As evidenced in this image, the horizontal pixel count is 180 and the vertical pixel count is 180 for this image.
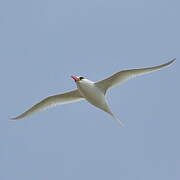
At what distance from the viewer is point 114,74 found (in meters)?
27.4

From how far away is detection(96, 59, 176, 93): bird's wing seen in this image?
26336 millimetres

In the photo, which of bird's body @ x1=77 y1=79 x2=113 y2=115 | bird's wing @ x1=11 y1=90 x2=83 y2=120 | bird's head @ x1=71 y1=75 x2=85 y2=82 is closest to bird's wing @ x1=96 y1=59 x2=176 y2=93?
bird's body @ x1=77 y1=79 x2=113 y2=115

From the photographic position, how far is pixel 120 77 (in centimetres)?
2744

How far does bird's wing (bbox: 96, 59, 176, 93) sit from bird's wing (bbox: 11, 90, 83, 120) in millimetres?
1623

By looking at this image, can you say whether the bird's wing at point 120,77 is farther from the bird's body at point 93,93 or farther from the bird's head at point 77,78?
the bird's head at point 77,78

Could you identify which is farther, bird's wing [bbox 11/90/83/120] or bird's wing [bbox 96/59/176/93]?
bird's wing [bbox 11/90/83/120]

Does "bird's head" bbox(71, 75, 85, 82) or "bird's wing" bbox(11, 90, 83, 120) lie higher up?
"bird's head" bbox(71, 75, 85, 82)

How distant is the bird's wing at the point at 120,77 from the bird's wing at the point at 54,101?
1623 mm

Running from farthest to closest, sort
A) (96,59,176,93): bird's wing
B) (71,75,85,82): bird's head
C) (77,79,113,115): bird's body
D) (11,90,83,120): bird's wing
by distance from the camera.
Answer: (11,90,83,120): bird's wing < (71,75,85,82): bird's head < (77,79,113,115): bird's body < (96,59,176,93): bird's wing

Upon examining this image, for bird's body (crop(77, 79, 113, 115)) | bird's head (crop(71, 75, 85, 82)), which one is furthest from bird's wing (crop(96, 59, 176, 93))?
bird's head (crop(71, 75, 85, 82))

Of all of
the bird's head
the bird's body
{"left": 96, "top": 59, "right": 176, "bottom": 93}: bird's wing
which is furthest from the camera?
the bird's head

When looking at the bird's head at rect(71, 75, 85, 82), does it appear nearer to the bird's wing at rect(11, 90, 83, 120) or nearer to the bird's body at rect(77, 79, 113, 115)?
the bird's body at rect(77, 79, 113, 115)

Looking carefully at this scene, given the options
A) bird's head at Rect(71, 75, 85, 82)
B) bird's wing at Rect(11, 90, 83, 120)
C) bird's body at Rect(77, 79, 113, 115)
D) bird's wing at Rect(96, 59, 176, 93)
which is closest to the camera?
bird's wing at Rect(96, 59, 176, 93)

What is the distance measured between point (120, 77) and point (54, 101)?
375cm
